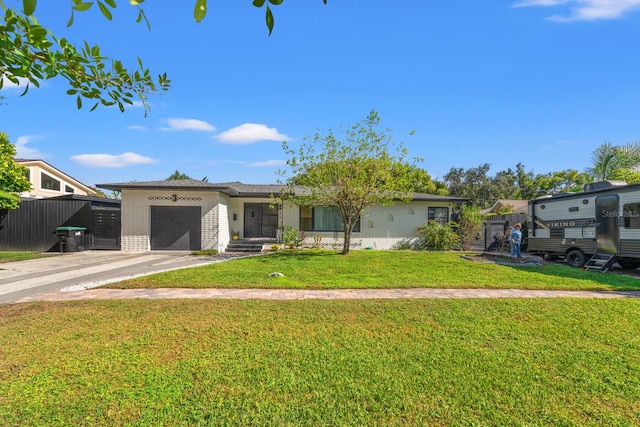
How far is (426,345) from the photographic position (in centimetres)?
398

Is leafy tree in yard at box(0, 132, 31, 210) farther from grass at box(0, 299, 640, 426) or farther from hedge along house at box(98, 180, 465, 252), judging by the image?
grass at box(0, 299, 640, 426)

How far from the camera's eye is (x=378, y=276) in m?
8.54

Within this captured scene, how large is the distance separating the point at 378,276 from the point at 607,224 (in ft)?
24.6

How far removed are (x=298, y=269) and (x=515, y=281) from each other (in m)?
5.51

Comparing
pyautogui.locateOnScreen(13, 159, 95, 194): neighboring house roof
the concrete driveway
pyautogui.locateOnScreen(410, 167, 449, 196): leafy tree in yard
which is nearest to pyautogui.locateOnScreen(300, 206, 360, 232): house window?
pyautogui.locateOnScreen(410, 167, 449, 196): leafy tree in yard

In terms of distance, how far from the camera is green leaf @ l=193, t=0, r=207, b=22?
1.41m

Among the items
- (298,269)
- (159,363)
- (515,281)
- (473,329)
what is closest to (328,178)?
(298,269)

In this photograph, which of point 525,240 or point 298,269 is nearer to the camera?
point 298,269

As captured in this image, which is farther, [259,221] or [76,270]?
[259,221]

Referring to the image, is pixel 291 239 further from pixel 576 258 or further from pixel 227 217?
pixel 576 258

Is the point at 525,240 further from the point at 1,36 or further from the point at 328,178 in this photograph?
the point at 1,36

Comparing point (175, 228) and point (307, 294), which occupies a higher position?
point (175, 228)

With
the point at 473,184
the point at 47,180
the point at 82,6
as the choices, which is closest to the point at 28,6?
the point at 82,6

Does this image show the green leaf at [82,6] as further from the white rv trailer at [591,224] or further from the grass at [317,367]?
the white rv trailer at [591,224]
